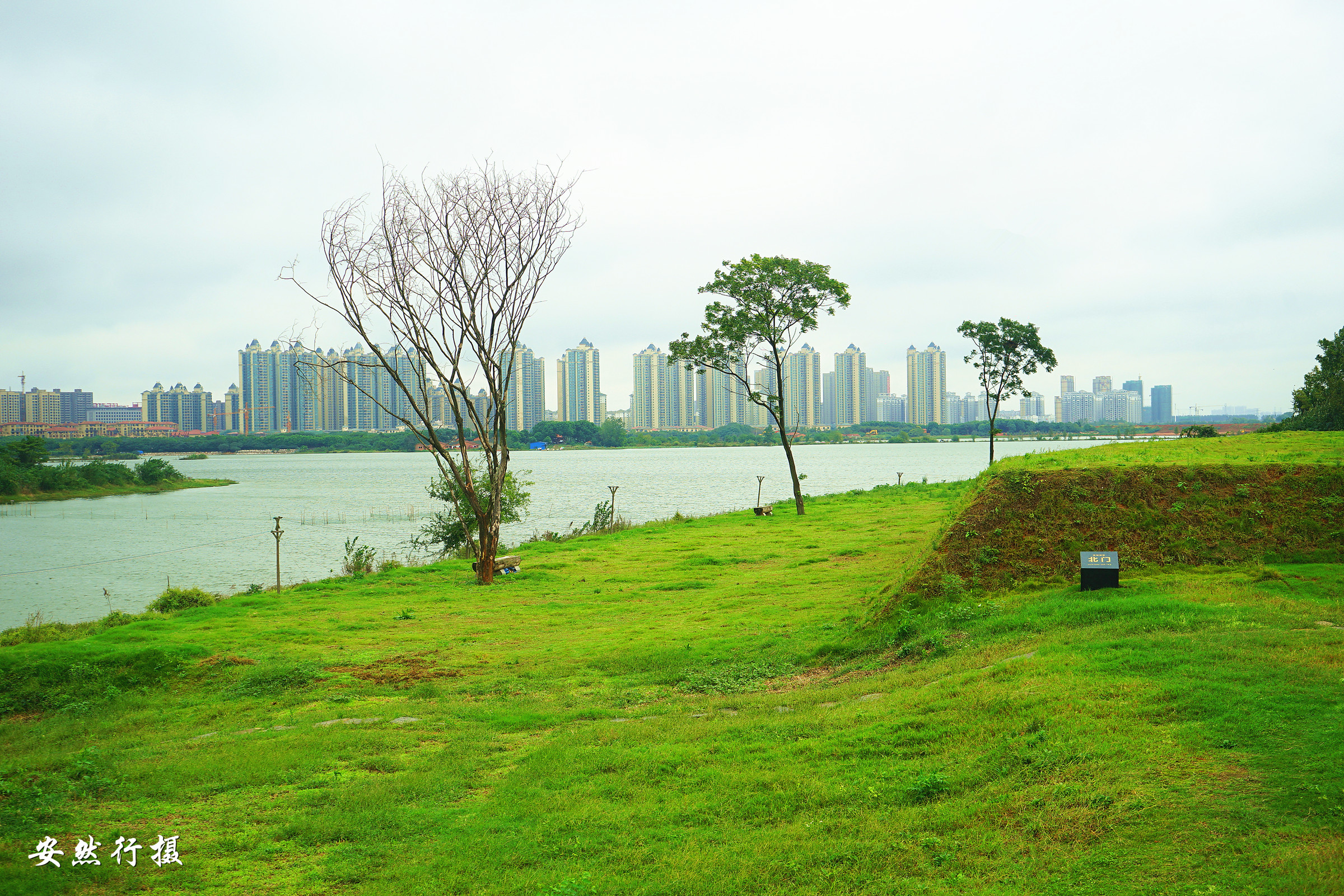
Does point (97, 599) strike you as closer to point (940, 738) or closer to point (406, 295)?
point (406, 295)

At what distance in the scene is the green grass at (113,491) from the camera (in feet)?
222

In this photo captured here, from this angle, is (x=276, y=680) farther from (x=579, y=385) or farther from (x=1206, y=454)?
(x=579, y=385)

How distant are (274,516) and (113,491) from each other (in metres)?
46.7

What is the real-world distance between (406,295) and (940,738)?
54.7ft

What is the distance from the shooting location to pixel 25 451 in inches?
2876

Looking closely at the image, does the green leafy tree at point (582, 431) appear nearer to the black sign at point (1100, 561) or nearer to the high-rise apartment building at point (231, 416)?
the high-rise apartment building at point (231, 416)

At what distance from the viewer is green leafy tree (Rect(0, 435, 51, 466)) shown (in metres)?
72.8

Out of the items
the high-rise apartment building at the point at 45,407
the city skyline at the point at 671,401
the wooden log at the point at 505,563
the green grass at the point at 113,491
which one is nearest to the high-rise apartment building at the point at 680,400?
the city skyline at the point at 671,401

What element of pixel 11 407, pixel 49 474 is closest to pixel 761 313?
pixel 49 474

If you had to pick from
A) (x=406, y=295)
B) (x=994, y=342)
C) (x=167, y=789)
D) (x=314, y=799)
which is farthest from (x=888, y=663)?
(x=994, y=342)

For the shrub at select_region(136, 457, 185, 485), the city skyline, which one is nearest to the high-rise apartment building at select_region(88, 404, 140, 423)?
the city skyline

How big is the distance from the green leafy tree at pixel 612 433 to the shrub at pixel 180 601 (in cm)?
13039

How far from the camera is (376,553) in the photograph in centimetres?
3175

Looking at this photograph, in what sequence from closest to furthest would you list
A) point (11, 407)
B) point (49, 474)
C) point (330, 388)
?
point (330, 388) → point (49, 474) → point (11, 407)
